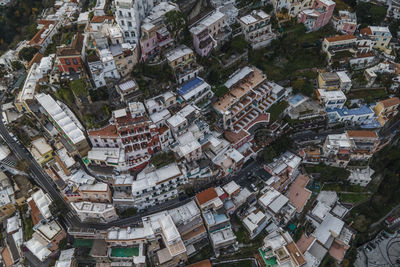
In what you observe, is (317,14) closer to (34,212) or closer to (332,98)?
(332,98)

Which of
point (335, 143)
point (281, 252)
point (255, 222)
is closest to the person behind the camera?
point (281, 252)

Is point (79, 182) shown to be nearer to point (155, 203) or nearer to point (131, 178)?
point (131, 178)

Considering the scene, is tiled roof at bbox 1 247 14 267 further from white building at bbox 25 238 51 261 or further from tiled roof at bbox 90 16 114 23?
tiled roof at bbox 90 16 114 23

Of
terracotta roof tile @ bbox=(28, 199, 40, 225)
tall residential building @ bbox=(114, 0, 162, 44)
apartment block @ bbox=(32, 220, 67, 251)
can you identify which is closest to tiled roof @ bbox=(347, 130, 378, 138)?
tall residential building @ bbox=(114, 0, 162, 44)

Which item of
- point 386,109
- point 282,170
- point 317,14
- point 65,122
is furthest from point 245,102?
point 65,122

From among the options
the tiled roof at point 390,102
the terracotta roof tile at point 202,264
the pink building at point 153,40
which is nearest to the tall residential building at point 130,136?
the pink building at point 153,40

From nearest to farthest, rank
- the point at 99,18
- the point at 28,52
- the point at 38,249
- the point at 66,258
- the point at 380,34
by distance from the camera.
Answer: the point at 66,258 → the point at 38,249 → the point at 99,18 → the point at 28,52 → the point at 380,34
